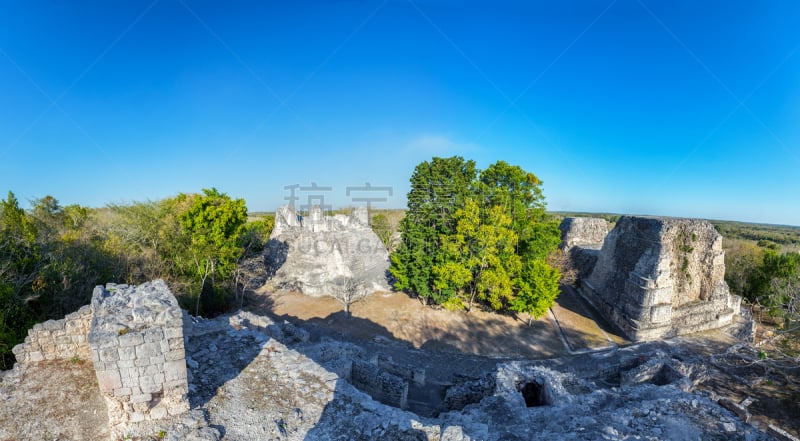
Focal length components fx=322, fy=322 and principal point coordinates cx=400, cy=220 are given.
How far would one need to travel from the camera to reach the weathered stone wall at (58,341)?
6.57 m

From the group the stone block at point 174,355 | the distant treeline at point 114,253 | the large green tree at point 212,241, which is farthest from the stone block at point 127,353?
the large green tree at point 212,241

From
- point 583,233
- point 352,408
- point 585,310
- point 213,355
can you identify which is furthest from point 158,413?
point 583,233

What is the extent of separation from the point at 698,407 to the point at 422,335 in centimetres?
→ 984

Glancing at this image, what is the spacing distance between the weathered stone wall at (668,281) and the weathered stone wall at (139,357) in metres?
18.0

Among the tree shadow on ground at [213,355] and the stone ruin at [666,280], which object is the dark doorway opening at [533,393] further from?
the stone ruin at [666,280]

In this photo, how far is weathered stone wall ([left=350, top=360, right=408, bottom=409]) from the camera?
8961mm

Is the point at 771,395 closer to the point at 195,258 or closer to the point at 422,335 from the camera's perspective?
the point at 422,335

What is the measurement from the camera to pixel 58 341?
674 centimetres

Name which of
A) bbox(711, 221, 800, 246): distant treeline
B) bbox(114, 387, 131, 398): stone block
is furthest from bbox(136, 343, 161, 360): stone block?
bbox(711, 221, 800, 246): distant treeline

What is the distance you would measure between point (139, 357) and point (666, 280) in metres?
19.6

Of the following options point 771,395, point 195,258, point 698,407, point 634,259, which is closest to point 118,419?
point 698,407

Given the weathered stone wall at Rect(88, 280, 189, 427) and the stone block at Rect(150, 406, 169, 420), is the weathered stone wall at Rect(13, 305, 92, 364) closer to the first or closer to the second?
the weathered stone wall at Rect(88, 280, 189, 427)

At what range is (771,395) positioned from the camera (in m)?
11.1

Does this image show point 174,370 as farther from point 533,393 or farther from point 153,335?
point 533,393
